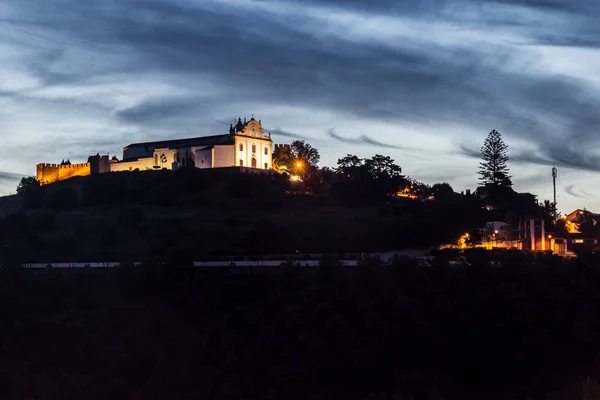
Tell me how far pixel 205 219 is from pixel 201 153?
1233cm

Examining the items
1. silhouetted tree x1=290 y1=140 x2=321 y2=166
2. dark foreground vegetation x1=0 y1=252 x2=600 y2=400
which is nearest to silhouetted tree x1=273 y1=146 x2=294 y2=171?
silhouetted tree x1=290 y1=140 x2=321 y2=166

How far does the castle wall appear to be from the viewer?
256ft

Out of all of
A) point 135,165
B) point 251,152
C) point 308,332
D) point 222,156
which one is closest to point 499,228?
point 251,152

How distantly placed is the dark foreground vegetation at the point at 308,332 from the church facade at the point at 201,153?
2857 cm

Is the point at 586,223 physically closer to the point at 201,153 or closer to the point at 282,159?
the point at 282,159

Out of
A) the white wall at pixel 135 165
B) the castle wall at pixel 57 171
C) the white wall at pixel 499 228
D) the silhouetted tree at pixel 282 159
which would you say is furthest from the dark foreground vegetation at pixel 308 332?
the castle wall at pixel 57 171

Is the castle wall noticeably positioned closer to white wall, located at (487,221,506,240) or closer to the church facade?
the church facade

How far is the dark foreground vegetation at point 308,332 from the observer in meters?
29.7

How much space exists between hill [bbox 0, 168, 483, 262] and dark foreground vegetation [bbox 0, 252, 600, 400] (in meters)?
5.84

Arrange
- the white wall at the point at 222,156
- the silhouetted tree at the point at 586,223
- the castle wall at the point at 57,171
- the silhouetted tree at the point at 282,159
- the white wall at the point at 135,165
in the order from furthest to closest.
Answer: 1. the castle wall at the point at 57,171
2. the silhouetted tree at the point at 282,159
3. the white wall at the point at 135,165
4. the white wall at the point at 222,156
5. the silhouetted tree at the point at 586,223

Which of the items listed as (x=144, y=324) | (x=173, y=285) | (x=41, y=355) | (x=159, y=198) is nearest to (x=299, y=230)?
(x=159, y=198)

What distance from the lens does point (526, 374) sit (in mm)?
30375

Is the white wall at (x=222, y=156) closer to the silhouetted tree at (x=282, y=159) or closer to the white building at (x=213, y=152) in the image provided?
the white building at (x=213, y=152)

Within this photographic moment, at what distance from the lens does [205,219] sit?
197 feet
